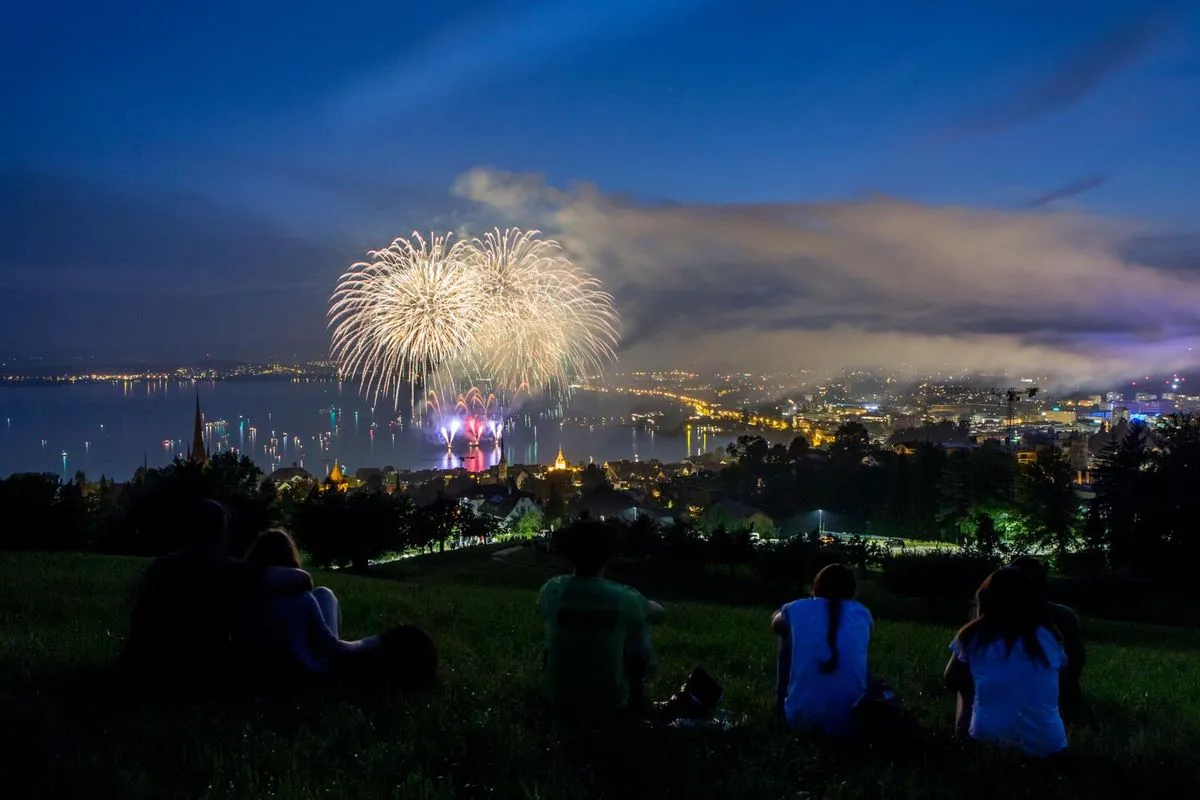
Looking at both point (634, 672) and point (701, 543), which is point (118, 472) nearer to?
point (701, 543)

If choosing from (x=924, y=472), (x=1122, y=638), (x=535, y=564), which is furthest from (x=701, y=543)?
(x=924, y=472)

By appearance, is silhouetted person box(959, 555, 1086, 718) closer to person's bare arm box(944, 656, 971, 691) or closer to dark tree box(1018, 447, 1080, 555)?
person's bare arm box(944, 656, 971, 691)

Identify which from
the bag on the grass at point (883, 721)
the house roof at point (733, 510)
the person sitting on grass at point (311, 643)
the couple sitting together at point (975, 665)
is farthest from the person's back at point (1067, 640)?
the house roof at point (733, 510)

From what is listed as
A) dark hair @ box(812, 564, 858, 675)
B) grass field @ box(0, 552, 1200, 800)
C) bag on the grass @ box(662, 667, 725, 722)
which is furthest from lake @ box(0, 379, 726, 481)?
dark hair @ box(812, 564, 858, 675)

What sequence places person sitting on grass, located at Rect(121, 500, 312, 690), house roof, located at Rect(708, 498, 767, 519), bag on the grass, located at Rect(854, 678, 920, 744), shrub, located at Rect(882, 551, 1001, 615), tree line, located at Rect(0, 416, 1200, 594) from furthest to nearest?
house roof, located at Rect(708, 498, 767, 519) < tree line, located at Rect(0, 416, 1200, 594) < shrub, located at Rect(882, 551, 1001, 615) < person sitting on grass, located at Rect(121, 500, 312, 690) < bag on the grass, located at Rect(854, 678, 920, 744)

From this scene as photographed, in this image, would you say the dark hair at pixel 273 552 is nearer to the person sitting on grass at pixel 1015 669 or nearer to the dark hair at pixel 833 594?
the dark hair at pixel 833 594

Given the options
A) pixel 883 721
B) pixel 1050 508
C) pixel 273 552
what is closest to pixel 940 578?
pixel 883 721
